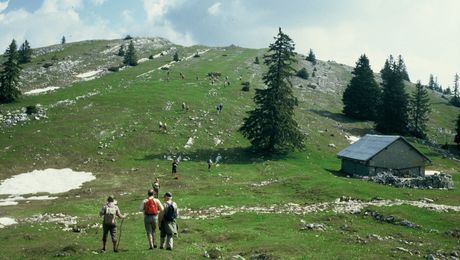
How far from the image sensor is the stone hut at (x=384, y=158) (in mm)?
61875

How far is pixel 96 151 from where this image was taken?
6431 cm

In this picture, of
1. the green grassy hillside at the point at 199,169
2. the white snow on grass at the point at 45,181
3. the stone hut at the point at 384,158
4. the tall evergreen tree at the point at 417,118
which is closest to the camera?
the green grassy hillside at the point at 199,169

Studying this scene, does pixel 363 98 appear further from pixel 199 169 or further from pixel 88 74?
pixel 88 74

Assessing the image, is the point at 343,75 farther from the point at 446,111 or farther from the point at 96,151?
the point at 96,151

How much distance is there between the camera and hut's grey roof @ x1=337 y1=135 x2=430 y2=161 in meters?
62.3

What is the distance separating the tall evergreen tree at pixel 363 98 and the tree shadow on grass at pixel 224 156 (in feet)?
149

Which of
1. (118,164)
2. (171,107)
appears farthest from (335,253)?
(171,107)

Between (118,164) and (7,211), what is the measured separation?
912 inches

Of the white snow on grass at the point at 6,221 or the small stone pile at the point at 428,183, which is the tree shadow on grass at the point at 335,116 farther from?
the white snow on grass at the point at 6,221

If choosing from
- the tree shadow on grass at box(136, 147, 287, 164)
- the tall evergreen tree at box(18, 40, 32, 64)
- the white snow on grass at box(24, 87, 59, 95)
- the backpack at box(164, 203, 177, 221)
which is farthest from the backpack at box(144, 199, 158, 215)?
the tall evergreen tree at box(18, 40, 32, 64)

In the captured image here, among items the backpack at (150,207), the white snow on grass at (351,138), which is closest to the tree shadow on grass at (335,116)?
the white snow on grass at (351,138)

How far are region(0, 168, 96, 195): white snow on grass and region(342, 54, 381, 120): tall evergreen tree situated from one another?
72205 millimetres

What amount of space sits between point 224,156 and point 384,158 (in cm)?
2338

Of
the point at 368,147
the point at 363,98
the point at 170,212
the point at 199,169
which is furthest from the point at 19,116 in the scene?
the point at 363,98
